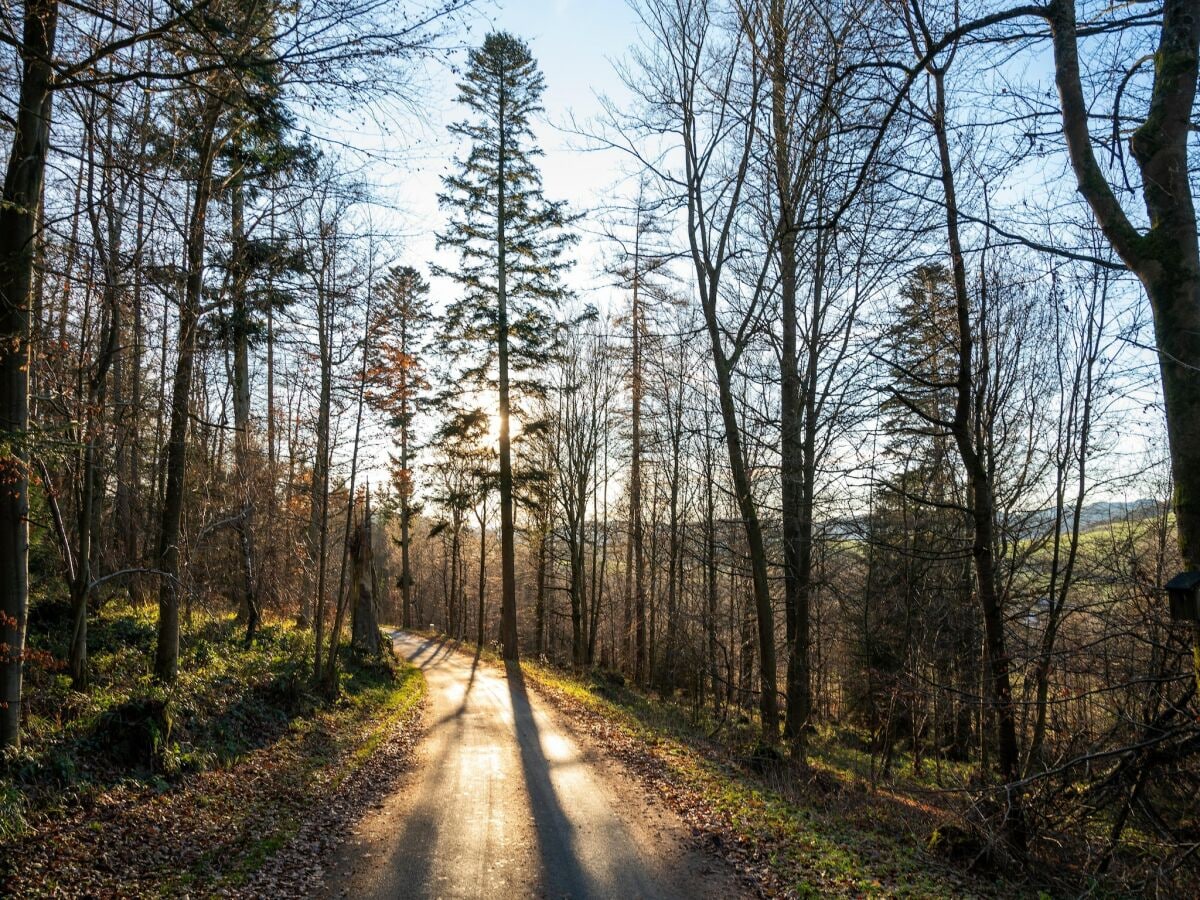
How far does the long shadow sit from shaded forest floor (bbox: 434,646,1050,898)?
1196 mm

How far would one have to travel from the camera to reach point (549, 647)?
120ft

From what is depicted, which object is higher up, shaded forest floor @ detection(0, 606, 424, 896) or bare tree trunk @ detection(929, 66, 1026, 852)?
bare tree trunk @ detection(929, 66, 1026, 852)

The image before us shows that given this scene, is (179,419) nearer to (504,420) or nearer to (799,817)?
(799,817)

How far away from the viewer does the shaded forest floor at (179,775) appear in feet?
17.4

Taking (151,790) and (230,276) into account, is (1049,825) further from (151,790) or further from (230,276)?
(230,276)

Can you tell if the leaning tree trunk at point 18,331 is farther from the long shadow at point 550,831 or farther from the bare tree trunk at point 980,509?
the bare tree trunk at point 980,509

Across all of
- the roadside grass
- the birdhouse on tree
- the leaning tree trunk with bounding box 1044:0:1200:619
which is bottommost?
the roadside grass

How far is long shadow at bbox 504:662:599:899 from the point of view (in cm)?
553

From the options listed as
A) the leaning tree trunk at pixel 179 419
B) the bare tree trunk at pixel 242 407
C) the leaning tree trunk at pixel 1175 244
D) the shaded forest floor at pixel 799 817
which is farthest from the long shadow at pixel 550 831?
the bare tree trunk at pixel 242 407

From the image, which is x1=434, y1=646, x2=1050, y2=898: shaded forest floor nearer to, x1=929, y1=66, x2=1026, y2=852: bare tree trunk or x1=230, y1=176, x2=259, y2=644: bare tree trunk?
x1=929, y1=66, x2=1026, y2=852: bare tree trunk

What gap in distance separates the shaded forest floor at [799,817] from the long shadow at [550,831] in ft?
3.93

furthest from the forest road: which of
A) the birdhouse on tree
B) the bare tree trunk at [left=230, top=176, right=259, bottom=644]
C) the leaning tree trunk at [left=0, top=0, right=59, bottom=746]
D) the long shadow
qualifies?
the bare tree trunk at [left=230, top=176, right=259, bottom=644]

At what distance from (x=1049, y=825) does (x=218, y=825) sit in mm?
7574

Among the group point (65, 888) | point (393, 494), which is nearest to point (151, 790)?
point (65, 888)
